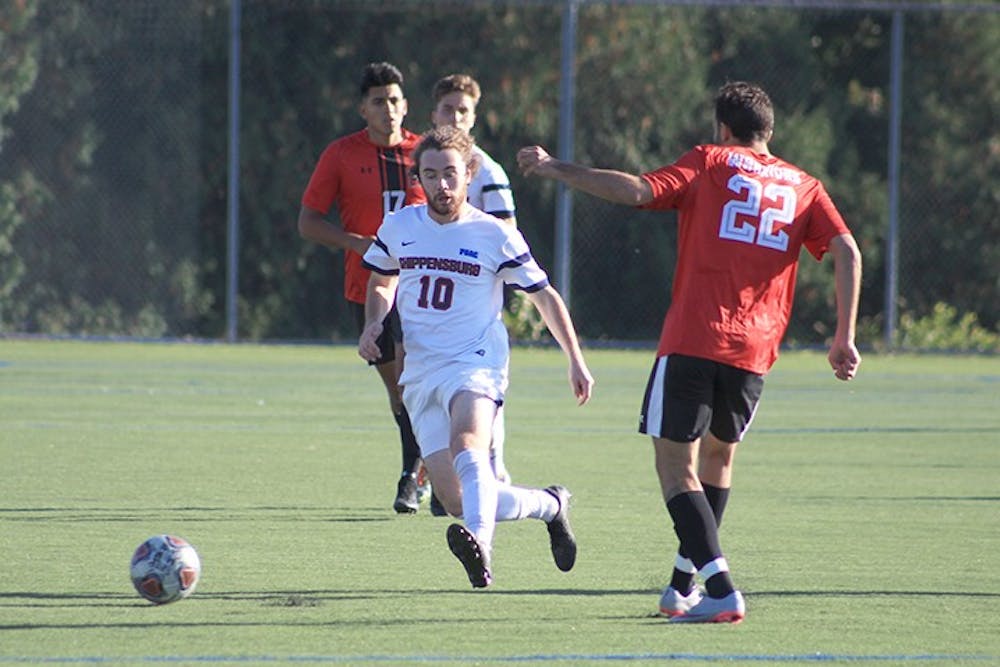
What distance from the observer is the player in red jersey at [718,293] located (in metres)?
6.36

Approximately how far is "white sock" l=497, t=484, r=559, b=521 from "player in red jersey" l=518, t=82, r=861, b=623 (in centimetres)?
66

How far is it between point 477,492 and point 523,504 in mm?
342

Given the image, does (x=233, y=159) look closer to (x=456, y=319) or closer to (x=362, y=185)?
(x=362, y=185)

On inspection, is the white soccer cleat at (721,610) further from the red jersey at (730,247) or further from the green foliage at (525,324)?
the green foliage at (525,324)

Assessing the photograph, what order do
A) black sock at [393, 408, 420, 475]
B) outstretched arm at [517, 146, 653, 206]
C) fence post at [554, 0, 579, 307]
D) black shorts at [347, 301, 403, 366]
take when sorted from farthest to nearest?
fence post at [554, 0, 579, 307] < black shorts at [347, 301, 403, 366] < black sock at [393, 408, 420, 475] < outstretched arm at [517, 146, 653, 206]

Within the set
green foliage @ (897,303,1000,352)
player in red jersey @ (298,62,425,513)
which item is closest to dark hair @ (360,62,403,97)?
player in red jersey @ (298,62,425,513)

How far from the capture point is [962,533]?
333 inches

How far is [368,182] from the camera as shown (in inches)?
383

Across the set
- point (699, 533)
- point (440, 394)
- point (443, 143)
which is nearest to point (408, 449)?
point (440, 394)

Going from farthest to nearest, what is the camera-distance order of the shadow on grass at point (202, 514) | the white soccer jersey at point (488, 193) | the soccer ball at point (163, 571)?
1. the white soccer jersey at point (488, 193)
2. the shadow on grass at point (202, 514)
3. the soccer ball at point (163, 571)

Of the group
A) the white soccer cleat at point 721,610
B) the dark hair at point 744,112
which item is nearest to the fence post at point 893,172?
the dark hair at point 744,112

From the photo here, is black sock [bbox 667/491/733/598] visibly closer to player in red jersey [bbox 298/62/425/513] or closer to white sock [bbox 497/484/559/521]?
white sock [bbox 497/484/559/521]

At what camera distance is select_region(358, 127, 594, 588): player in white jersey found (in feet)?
22.8

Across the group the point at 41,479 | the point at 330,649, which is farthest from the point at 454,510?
the point at 41,479
